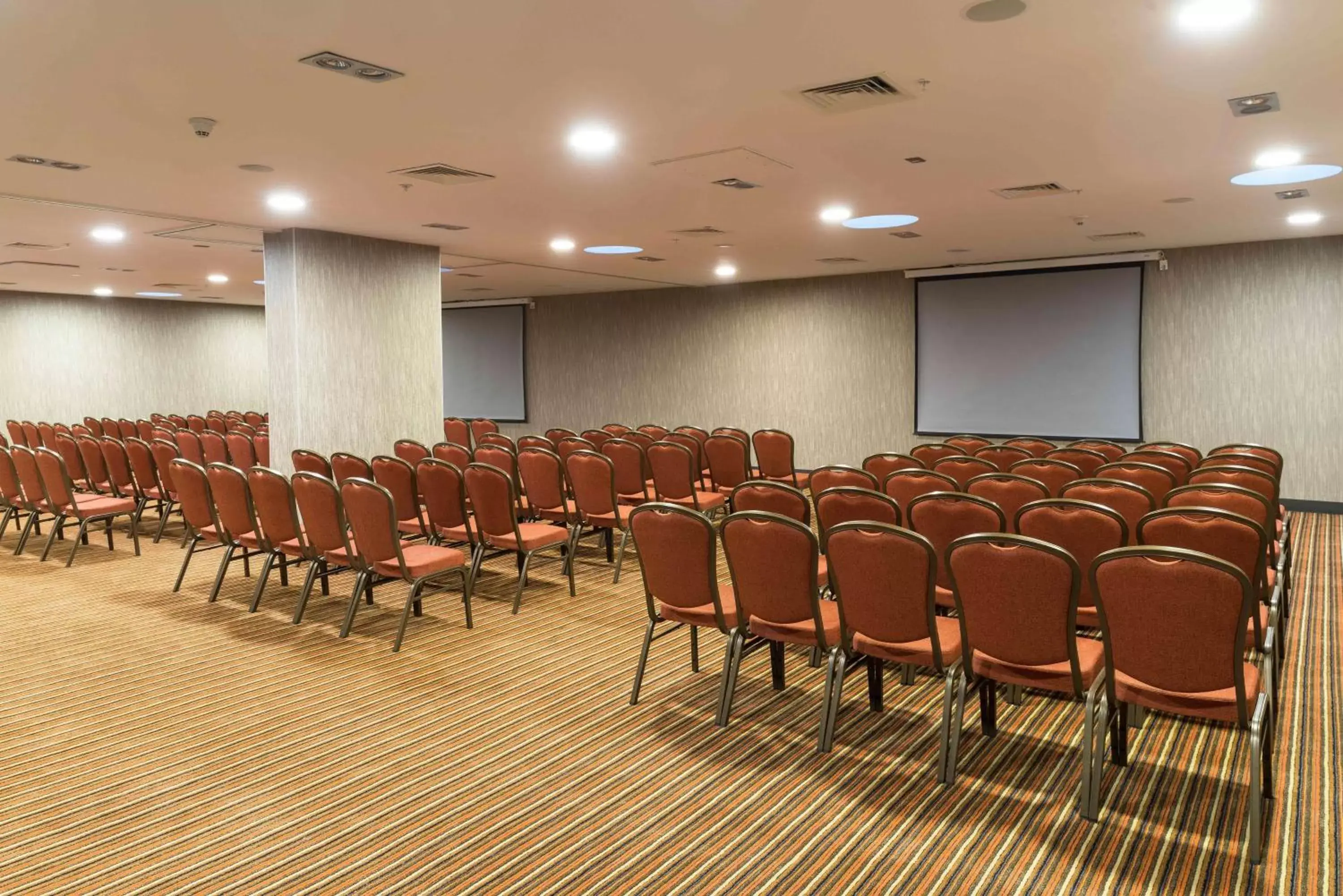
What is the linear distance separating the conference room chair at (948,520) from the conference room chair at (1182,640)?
1.17 meters

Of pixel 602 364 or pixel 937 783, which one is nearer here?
pixel 937 783

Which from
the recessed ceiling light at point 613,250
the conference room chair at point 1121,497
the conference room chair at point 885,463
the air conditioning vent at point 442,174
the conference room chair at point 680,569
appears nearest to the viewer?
the conference room chair at point 680,569

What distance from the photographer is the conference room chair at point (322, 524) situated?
19.2ft

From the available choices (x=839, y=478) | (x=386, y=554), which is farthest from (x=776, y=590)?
(x=386, y=554)

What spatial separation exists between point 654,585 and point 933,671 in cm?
167

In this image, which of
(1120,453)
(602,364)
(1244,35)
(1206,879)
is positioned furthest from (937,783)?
(602,364)

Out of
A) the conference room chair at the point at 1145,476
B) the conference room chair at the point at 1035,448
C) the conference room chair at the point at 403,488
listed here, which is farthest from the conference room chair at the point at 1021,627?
the conference room chair at the point at 1035,448

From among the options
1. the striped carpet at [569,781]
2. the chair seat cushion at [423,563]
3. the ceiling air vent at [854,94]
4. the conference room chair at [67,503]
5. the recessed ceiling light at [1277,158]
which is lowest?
the striped carpet at [569,781]

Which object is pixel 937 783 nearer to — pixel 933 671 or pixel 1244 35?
pixel 933 671

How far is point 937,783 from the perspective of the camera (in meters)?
3.75

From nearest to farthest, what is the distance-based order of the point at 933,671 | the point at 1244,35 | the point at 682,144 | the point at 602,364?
the point at 1244,35, the point at 933,671, the point at 682,144, the point at 602,364

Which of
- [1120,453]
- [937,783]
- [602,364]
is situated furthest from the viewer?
[602,364]

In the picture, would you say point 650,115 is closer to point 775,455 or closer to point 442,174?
point 442,174

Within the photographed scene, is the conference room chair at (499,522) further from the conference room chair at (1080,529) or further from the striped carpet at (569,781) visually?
the conference room chair at (1080,529)
